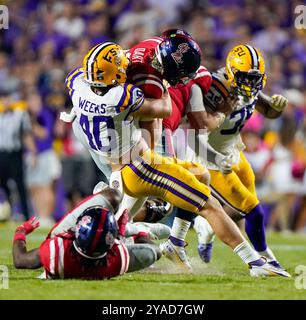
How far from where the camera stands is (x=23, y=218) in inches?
480

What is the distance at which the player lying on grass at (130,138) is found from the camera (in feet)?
20.1

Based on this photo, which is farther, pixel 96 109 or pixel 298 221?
pixel 298 221

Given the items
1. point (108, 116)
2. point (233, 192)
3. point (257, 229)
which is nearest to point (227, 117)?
point (233, 192)

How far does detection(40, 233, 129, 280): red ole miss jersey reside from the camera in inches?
223

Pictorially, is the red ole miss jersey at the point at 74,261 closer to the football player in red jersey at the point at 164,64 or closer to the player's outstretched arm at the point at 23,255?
the player's outstretched arm at the point at 23,255

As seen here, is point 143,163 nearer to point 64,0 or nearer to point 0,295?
point 0,295

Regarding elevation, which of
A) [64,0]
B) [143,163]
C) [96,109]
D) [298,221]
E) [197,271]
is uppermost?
[64,0]

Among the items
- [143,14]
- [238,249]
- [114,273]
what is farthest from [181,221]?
[143,14]

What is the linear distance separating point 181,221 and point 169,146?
25.6 inches

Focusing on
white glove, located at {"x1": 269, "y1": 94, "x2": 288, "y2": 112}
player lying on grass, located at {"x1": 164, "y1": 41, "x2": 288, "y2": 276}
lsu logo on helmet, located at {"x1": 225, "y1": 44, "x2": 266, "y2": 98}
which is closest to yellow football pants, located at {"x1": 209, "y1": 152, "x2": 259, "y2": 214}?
player lying on grass, located at {"x1": 164, "y1": 41, "x2": 288, "y2": 276}

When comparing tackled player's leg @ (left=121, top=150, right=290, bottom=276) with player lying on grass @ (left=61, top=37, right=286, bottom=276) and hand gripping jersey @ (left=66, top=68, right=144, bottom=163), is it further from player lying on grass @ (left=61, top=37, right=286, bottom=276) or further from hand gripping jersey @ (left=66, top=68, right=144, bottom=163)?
hand gripping jersey @ (left=66, top=68, right=144, bottom=163)

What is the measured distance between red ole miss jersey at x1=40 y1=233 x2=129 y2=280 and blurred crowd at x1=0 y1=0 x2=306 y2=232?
653 cm

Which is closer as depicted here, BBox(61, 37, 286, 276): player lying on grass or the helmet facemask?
BBox(61, 37, 286, 276): player lying on grass

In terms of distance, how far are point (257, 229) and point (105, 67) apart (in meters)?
1.99
